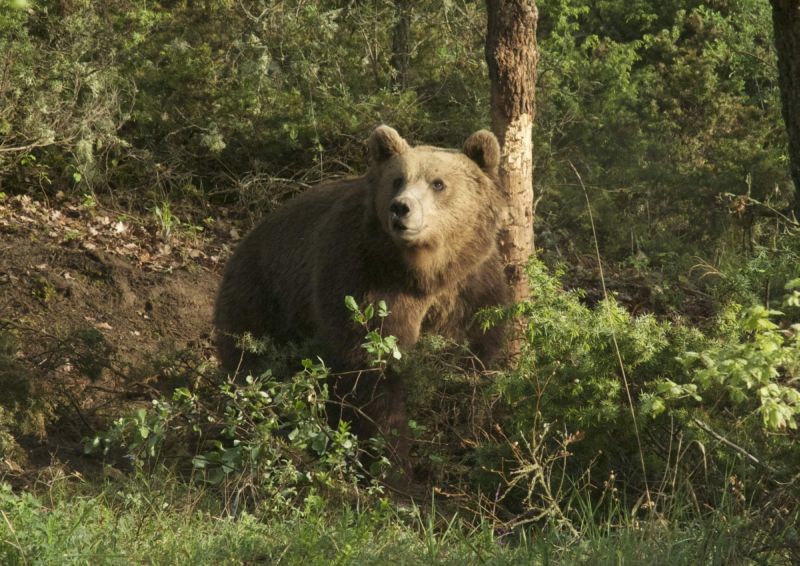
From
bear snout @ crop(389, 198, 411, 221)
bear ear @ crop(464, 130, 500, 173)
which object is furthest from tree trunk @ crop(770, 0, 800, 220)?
bear snout @ crop(389, 198, 411, 221)

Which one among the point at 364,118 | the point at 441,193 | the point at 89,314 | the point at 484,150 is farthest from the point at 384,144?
the point at 364,118

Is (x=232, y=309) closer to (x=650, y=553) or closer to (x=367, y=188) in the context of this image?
(x=367, y=188)

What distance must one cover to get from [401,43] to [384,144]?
4.94m

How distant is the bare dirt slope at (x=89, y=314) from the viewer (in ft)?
25.0

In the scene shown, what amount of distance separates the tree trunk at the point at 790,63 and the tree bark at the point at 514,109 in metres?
2.24

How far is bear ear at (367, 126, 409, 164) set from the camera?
7125 millimetres

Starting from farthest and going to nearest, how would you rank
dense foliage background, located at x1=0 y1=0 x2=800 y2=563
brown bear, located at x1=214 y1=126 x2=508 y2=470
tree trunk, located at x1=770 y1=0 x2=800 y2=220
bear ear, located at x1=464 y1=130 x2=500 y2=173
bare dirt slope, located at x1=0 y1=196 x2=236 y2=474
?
dense foliage background, located at x1=0 y1=0 x2=800 y2=563 → bare dirt slope, located at x1=0 y1=196 x2=236 y2=474 → bear ear, located at x1=464 y1=130 x2=500 y2=173 → brown bear, located at x1=214 y1=126 x2=508 y2=470 → tree trunk, located at x1=770 y1=0 x2=800 y2=220

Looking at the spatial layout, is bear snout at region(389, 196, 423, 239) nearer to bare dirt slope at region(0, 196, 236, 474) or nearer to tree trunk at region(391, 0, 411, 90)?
bare dirt slope at region(0, 196, 236, 474)

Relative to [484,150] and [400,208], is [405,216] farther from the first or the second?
[484,150]

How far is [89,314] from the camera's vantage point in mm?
9453

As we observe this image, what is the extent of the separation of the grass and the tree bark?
3.00 meters

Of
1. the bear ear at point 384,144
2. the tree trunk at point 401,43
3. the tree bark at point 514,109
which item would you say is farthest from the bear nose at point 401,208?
the tree trunk at point 401,43

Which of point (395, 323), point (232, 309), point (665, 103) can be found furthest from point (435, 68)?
point (395, 323)

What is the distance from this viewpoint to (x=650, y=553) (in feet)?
14.6
